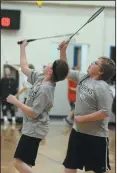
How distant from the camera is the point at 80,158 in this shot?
319 centimetres

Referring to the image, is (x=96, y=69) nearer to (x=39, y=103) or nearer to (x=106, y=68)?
(x=106, y=68)

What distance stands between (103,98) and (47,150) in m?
2.91

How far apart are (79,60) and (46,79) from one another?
22.2ft

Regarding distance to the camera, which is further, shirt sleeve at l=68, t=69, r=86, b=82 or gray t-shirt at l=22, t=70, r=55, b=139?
shirt sleeve at l=68, t=69, r=86, b=82

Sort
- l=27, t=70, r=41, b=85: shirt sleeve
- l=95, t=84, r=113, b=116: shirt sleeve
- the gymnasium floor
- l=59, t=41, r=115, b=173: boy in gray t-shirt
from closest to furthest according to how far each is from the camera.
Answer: l=95, t=84, r=113, b=116: shirt sleeve
l=59, t=41, r=115, b=173: boy in gray t-shirt
l=27, t=70, r=41, b=85: shirt sleeve
the gymnasium floor

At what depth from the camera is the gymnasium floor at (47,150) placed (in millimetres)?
4598

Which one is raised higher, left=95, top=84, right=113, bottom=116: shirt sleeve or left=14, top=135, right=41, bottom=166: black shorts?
left=95, top=84, right=113, bottom=116: shirt sleeve

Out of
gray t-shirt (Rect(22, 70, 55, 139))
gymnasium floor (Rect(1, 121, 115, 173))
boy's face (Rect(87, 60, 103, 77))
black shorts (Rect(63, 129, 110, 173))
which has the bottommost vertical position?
gymnasium floor (Rect(1, 121, 115, 173))

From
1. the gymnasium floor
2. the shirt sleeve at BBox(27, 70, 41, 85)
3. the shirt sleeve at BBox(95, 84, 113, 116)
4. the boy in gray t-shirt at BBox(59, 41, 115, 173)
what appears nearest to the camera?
the shirt sleeve at BBox(95, 84, 113, 116)

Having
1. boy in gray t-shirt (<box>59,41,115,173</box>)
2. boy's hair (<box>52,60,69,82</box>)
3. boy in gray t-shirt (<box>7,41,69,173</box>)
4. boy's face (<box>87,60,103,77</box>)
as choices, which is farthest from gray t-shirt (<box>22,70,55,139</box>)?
boy's face (<box>87,60,103,77</box>)

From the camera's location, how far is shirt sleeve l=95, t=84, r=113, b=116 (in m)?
3.05

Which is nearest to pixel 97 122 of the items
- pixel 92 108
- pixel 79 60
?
pixel 92 108

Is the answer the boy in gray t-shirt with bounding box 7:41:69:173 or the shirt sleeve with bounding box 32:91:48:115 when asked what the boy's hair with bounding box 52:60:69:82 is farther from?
the shirt sleeve with bounding box 32:91:48:115

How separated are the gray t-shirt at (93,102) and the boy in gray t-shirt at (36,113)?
0.77 feet
